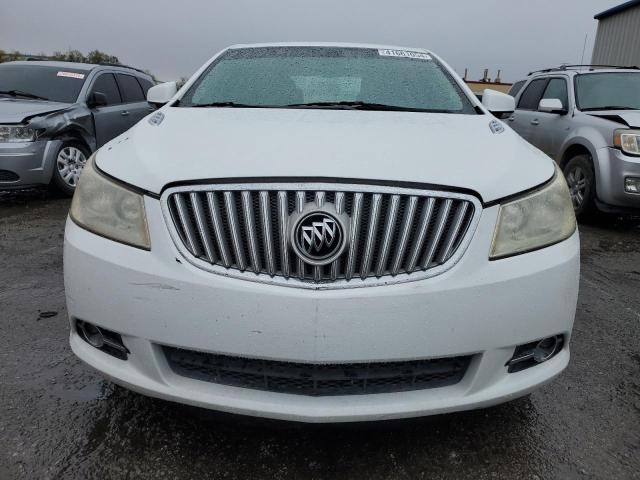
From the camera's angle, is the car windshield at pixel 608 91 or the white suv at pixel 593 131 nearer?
the white suv at pixel 593 131

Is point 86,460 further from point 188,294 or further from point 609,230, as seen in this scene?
point 609,230

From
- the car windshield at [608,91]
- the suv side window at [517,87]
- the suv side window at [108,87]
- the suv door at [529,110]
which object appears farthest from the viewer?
the suv side window at [517,87]

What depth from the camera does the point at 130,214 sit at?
66.6 inches

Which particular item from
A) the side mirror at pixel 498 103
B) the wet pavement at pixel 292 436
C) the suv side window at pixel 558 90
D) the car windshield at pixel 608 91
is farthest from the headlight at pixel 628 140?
the wet pavement at pixel 292 436

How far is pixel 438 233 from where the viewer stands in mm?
1579

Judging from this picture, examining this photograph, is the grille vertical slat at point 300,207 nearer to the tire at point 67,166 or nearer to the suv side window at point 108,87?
the tire at point 67,166

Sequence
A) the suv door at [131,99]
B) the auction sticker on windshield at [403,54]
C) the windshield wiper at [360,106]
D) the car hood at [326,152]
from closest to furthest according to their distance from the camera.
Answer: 1. the car hood at [326,152]
2. the windshield wiper at [360,106]
3. the auction sticker on windshield at [403,54]
4. the suv door at [131,99]

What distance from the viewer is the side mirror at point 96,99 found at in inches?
256

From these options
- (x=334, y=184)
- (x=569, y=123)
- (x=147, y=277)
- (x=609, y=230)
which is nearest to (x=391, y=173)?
(x=334, y=184)

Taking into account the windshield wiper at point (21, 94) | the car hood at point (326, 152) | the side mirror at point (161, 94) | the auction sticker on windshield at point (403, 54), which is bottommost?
the windshield wiper at point (21, 94)

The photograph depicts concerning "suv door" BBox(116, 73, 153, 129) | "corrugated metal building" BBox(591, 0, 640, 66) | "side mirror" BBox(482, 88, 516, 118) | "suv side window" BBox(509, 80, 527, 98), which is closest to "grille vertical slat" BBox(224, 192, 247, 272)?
"side mirror" BBox(482, 88, 516, 118)

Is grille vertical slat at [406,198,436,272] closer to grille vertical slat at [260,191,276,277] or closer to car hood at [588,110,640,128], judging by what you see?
grille vertical slat at [260,191,276,277]

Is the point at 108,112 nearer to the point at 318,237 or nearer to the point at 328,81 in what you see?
the point at 328,81

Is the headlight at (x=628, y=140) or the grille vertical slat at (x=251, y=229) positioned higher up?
the grille vertical slat at (x=251, y=229)
